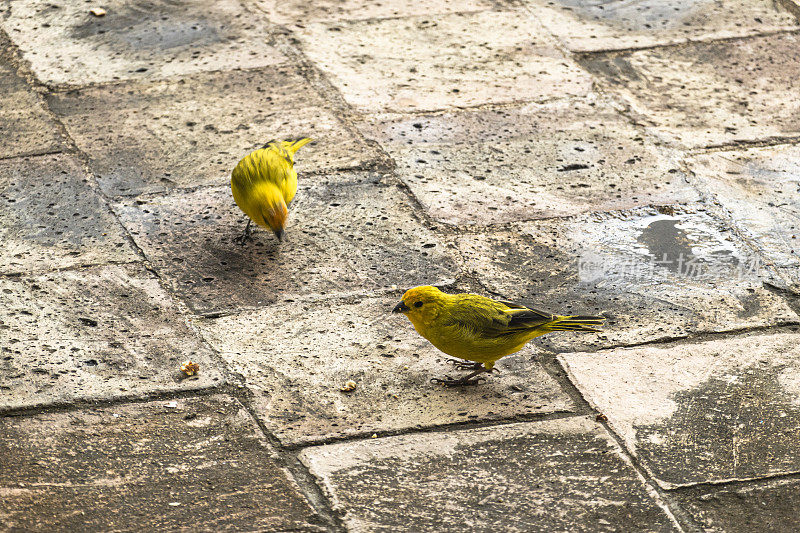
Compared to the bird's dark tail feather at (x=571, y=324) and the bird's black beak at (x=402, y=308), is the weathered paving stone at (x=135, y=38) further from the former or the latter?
the bird's dark tail feather at (x=571, y=324)

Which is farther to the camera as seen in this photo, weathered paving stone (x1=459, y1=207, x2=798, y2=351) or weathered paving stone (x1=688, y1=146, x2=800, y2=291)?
weathered paving stone (x1=688, y1=146, x2=800, y2=291)

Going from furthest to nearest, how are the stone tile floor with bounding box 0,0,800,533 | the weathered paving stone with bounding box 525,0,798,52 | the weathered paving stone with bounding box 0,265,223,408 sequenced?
the weathered paving stone with bounding box 525,0,798,52
the weathered paving stone with bounding box 0,265,223,408
the stone tile floor with bounding box 0,0,800,533

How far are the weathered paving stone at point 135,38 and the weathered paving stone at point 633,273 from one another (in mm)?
2893

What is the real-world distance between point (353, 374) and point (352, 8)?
462cm

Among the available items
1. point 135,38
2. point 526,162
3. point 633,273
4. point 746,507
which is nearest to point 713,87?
point 526,162

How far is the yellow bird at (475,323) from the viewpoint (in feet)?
14.6

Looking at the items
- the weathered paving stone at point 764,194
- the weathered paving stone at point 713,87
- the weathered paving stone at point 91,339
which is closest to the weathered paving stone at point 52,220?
the weathered paving stone at point 91,339

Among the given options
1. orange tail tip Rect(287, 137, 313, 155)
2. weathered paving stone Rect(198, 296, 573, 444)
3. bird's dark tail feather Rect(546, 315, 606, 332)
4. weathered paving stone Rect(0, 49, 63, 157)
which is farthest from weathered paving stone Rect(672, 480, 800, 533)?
weathered paving stone Rect(0, 49, 63, 157)

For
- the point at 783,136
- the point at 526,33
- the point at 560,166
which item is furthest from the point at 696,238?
the point at 526,33

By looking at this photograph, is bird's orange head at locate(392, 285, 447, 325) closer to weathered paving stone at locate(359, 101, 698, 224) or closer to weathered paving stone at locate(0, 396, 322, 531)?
weathered paving stone at locate(0, 396, 322, 531)

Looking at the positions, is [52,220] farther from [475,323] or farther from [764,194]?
[764,194]

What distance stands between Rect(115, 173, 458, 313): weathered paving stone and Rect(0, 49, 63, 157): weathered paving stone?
3.29 feet

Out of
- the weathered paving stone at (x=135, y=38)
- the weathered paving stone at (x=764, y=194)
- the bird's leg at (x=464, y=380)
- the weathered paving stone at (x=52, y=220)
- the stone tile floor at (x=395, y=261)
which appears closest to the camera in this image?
the stone tile floor at (x=395, y=261)

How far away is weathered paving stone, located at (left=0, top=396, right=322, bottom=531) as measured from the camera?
12.6 ft
